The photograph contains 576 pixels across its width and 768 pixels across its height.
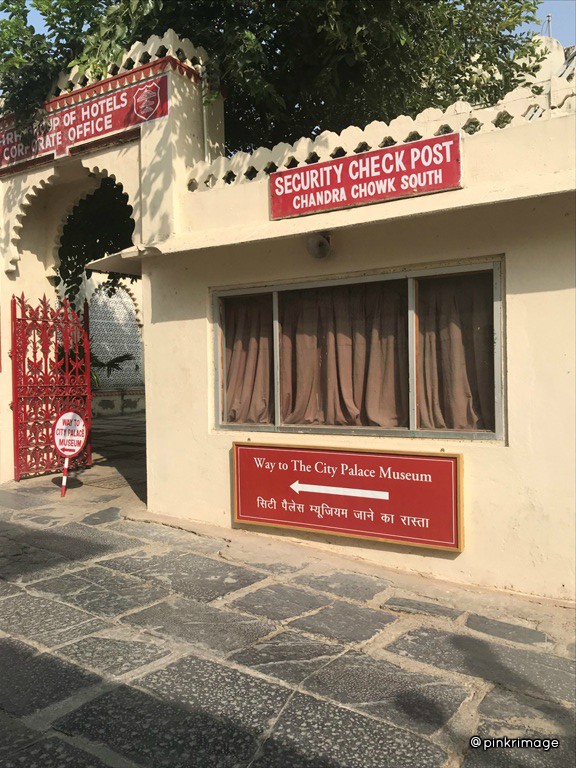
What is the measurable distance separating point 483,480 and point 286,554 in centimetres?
188

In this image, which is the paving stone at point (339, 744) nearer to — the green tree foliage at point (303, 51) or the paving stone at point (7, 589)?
the paving stone at point (7, 589)

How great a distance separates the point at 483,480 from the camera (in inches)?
198

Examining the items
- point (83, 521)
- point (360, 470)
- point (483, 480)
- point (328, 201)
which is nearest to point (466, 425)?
point (483, 480)

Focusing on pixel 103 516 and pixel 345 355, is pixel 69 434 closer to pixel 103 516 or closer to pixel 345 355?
pixel 103 516

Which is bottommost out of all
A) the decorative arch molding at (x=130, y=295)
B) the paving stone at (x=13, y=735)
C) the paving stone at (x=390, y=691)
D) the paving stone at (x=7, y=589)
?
the paving stone at (x=390, y=691)

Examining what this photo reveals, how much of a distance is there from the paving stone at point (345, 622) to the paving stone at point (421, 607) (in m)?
0.13

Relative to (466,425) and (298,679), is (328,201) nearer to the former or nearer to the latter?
(466,425)

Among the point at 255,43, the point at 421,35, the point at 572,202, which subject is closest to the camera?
the point at 572,202

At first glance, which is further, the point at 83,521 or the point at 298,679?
the point at 83,521

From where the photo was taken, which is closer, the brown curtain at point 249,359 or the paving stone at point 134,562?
the paving stone at point 134,562

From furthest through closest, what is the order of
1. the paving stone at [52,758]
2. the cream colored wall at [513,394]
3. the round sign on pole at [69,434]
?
the round sign on pole at [69,434] < the cream colored wall at [513,394] < the paving stone at [52,758]

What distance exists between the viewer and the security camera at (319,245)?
564cm

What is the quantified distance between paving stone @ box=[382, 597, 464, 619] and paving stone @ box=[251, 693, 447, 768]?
1467mm

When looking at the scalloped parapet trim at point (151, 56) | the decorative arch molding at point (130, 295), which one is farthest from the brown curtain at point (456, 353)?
the decorative arch molding at point (130, 295)
